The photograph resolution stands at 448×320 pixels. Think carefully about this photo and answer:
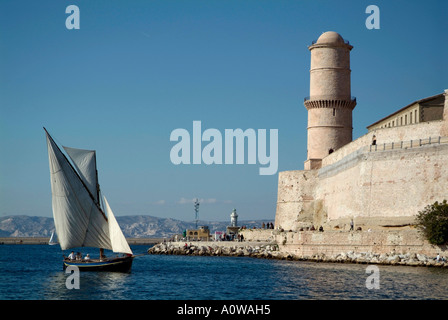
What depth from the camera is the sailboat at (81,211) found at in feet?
123

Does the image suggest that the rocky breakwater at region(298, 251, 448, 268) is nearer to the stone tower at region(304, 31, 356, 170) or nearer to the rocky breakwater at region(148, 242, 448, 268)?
the rocky breakwater at region(148, 242, 448, 268)

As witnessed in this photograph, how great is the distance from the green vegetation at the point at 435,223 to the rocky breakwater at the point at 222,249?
12.6 m

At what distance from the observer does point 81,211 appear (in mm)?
38344

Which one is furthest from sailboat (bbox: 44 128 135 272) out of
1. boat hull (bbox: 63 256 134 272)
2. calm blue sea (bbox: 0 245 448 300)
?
calm blue sea (bbox: 0 245 448 300)

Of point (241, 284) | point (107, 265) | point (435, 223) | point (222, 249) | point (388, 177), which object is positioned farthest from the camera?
point (222, 249)

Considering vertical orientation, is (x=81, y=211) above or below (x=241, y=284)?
above

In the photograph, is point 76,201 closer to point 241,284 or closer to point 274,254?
point 241,284

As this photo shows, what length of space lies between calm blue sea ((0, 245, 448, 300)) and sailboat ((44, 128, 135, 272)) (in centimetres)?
111

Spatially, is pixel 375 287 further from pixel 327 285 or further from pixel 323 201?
pixel 323 201

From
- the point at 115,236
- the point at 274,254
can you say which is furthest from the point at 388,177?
the point at 115,236

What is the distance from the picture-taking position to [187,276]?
3816 centimetres

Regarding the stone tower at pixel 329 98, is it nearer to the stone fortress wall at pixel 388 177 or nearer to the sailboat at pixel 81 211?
the stone fortress wall at pixel 388 177

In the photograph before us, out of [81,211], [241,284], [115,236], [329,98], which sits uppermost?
[329,98]

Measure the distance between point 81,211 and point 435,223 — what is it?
64.2 ft
